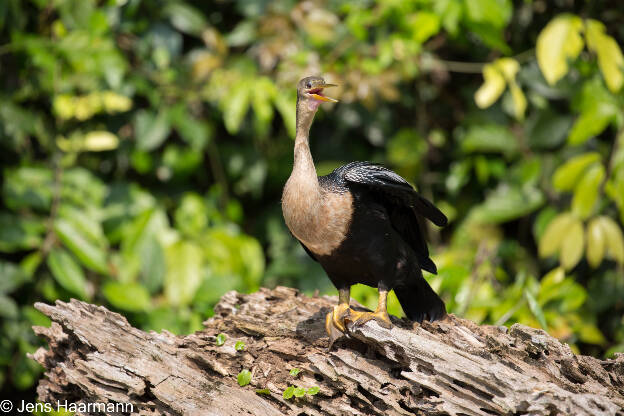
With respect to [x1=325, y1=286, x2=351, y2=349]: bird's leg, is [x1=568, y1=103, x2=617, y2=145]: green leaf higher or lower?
higher

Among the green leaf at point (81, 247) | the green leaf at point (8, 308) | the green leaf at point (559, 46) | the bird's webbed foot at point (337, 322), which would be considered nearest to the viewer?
the bird's webbed foot at point (337, 322)

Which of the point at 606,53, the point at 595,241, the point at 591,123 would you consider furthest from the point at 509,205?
the point at 606,53

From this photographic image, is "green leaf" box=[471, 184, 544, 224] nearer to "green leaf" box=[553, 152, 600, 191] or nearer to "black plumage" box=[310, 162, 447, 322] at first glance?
→ "green leaf" box=[553, 152, 600, 191]

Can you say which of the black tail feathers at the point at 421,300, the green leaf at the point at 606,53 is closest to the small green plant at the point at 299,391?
the black tail feathers at the point at 421,300

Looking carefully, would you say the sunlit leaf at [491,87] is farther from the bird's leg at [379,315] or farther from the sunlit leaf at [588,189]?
the bird's leg at [379,315]

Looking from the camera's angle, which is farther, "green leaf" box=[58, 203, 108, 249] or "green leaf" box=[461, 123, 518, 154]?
"green leaf" box=[461, 123, 518, 154]

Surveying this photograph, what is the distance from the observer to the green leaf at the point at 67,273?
181 inches

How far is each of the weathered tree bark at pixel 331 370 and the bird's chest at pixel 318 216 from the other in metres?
0.39

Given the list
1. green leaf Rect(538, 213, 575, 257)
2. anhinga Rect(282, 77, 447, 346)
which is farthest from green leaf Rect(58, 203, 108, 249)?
green leaf Rect(538, 213, 575, 257)

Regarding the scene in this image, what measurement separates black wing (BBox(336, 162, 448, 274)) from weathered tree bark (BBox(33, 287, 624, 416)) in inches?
15.8

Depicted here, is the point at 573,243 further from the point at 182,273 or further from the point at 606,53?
the point at 182,273

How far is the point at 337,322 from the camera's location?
9.86 feet

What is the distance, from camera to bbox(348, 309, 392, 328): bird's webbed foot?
283 centimetres

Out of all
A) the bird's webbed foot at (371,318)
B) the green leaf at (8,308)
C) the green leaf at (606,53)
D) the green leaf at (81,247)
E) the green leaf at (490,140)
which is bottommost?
the green leaf at (8,308)
